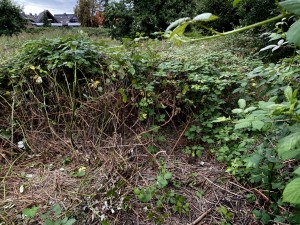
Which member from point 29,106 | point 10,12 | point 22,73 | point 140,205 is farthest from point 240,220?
point 10,12

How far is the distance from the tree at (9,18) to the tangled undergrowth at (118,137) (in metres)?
11.1

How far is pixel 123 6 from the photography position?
886 centimetres

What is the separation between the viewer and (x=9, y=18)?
11.4 meters

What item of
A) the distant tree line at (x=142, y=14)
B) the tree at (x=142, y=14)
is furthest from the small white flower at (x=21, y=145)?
the tree at (x=142, y=14)

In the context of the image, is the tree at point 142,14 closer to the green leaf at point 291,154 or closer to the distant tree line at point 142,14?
the distant tree line at point 142,14

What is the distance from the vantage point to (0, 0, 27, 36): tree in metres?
11.2

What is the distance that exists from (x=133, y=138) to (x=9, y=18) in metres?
12.5

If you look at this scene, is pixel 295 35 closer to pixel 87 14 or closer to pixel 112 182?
pixel 112 182

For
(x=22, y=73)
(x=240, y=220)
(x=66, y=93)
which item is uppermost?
(x=22, y=73)

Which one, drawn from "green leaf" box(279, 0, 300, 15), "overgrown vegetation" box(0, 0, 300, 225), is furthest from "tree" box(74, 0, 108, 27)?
"green leaf" box(279, 0, 300, 15)

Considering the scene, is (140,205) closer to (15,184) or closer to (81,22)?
(15,184)

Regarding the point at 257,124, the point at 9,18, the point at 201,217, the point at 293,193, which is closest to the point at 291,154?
the point at 257,124

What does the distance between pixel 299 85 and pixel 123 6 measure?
8.70 metres

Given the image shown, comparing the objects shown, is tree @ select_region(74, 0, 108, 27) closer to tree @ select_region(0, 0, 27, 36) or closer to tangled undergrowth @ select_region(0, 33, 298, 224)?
tree @ select_region(0, 0, 27, 36)
